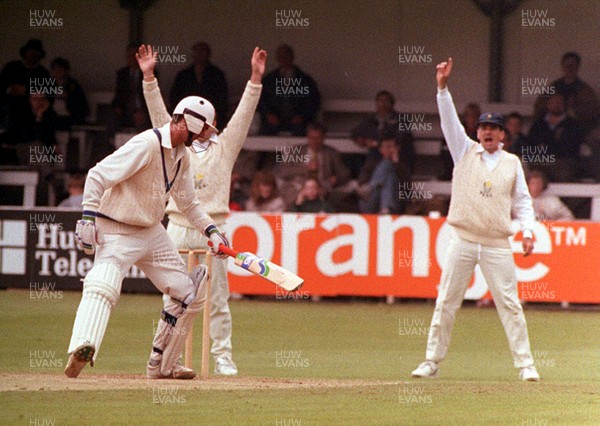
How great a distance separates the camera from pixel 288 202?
20625 mm

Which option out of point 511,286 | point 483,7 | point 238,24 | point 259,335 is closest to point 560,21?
point 483,7

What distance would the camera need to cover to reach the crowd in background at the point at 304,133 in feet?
66.1

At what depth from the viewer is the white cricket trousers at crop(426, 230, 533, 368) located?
11.9 meters

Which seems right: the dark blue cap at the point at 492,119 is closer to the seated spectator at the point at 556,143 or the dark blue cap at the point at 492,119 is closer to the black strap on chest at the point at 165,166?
the black strap on chest at the point at 165,166

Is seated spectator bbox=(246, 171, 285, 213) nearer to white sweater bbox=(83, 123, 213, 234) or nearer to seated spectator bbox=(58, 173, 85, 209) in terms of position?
seated spectator bbox=(58, 173, 85, 209)

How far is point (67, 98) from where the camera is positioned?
22.5 metres

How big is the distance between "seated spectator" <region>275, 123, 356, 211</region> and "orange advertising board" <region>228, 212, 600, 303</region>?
75.2 inches

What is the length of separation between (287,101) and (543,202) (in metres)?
4.96

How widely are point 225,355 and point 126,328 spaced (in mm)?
3808

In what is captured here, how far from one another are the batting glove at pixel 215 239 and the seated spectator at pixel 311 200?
867cm

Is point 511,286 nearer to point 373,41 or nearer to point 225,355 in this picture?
point 225,355
